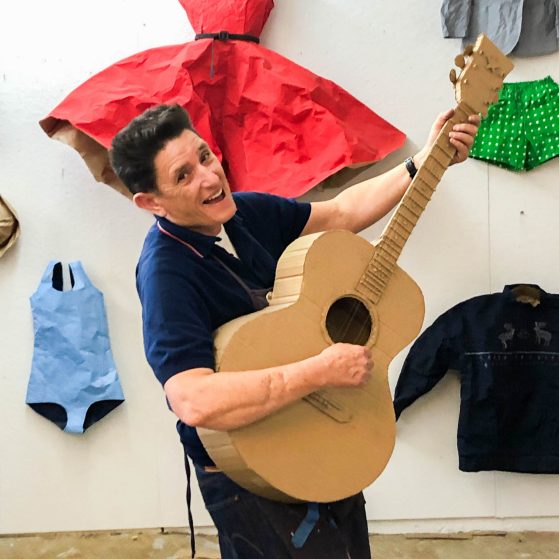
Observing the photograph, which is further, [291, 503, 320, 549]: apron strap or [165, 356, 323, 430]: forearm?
[291, 503, 320, 549]: apron strap

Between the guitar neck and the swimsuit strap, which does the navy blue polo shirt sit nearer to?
the guitar neck

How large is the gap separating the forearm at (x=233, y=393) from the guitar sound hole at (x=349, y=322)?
20cm

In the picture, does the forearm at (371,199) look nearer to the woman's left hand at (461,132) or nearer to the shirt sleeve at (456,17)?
the woman's left hand at (461,132)

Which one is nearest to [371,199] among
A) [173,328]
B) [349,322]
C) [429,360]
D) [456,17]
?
[349,322]

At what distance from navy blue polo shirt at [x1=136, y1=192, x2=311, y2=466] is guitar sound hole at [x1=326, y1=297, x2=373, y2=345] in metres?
0.13

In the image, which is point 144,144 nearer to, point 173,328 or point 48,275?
point 173,328

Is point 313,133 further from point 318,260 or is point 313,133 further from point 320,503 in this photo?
point 320,503

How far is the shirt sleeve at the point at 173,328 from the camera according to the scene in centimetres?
114

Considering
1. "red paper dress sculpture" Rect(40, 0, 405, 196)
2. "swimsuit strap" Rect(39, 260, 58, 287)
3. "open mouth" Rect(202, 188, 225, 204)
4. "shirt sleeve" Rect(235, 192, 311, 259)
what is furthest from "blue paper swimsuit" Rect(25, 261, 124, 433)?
"open mouth" Rect(202, 188, 225, 204)

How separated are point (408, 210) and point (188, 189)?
42 cm

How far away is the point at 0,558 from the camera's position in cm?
247

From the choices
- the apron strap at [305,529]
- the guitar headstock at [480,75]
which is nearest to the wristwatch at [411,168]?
the guitar headstock at [480,75]

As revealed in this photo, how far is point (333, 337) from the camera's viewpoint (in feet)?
4.39

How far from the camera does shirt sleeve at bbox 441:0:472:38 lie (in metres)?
2.32
